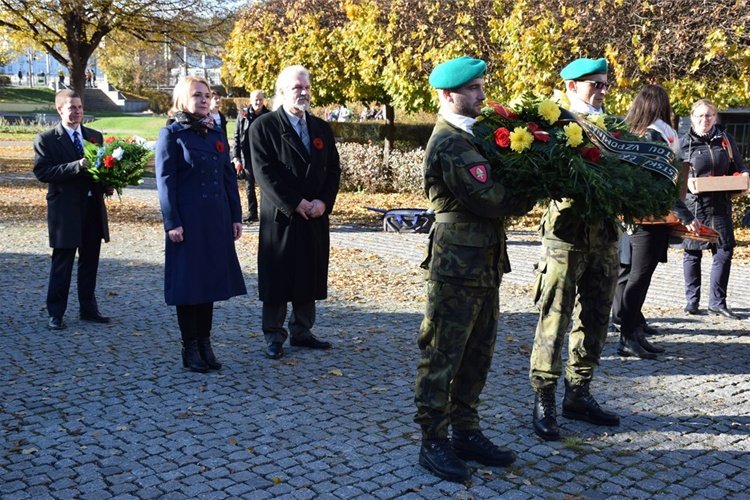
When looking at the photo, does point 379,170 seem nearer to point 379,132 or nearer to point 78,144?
point 379,132

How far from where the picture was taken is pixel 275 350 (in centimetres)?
664

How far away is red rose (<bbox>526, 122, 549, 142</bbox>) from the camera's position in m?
4.30

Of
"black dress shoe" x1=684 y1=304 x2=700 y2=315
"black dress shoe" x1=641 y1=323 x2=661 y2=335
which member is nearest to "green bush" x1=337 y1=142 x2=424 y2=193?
"black dress shoe" x1=684 y1=304 x2=700 y2=315

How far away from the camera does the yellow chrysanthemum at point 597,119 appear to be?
4859mm

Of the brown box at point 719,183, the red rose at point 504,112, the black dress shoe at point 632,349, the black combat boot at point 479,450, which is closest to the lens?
the red rose at point 504,112

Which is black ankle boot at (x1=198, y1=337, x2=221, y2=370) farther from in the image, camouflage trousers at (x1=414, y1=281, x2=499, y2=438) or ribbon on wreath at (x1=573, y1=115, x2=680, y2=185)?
ribbon on wreath at (x1=573, y1=115, x2=680, y2=185)

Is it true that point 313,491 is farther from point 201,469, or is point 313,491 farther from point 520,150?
point 520,150

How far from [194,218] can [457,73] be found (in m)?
2.68

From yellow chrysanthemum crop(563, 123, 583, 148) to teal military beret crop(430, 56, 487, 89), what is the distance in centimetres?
53

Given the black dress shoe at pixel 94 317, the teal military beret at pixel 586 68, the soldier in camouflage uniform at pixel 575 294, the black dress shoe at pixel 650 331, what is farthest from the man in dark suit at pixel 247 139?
the soldier in camouflage uniform at pixel 575 294

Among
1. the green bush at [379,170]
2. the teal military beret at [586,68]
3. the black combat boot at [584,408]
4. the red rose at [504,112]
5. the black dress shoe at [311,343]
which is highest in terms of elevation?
the teal military beret at [586,68]

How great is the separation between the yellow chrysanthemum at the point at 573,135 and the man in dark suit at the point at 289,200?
270 cm

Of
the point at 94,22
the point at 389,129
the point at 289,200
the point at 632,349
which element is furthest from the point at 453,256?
the point at 94,22

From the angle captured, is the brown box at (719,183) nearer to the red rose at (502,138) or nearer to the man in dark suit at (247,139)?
the red rose at (502,138)
